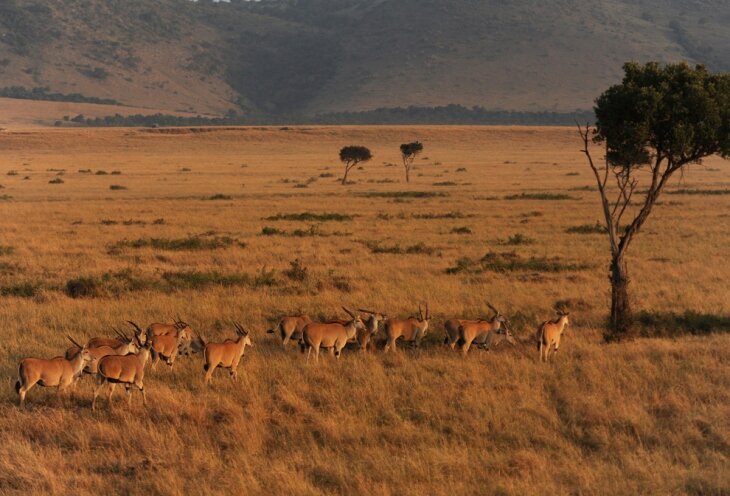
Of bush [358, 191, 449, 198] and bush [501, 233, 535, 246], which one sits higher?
bush [501, 233, 535, 246]

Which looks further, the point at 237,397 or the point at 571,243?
the point at 571,243

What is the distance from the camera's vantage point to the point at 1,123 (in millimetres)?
158875

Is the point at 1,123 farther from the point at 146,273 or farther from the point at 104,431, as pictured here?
the point at 104,431

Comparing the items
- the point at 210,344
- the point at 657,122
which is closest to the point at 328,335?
the point at 210,344

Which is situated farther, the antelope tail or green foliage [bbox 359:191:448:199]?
green foliage [bbox 359:191:448:199]

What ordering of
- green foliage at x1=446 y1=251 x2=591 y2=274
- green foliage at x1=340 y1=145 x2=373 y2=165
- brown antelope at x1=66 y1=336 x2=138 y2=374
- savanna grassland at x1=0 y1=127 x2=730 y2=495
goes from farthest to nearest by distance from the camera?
green foliage at x1=340 y1=145 x2=373 y2=165 → green foliage at x1=446 y1=251 x2=591 y2=274 → brown antelope at x1=66 y1=336 x2=138 y2=374 → savanna grassland at x1=0 y1=127 x2=730 y2=495

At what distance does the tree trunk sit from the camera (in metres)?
13.9

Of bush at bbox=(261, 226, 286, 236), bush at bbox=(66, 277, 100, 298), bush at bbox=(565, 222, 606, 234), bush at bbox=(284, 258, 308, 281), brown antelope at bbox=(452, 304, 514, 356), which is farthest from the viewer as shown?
bush at bbox=(565, 222, 606, 234)

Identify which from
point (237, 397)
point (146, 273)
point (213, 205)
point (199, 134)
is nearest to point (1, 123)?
point (199, 134)

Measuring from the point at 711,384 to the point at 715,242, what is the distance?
54.7ft

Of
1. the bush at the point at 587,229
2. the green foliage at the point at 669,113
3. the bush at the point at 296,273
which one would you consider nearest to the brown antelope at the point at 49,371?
the bush at the point at 296,273

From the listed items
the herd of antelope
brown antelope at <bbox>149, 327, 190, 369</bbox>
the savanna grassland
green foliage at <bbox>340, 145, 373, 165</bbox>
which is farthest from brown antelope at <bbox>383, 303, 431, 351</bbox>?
green foliage at <bbox>340, 145, 373, 165</bbox>

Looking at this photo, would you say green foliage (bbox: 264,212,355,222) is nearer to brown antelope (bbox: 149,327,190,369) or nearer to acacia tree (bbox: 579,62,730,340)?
acacia tree (bbox: 579,62,730,340)

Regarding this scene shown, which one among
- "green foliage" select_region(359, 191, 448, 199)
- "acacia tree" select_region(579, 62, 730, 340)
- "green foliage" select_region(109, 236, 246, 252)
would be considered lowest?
"green foliage" select_region(359, 191, 448, 199)
